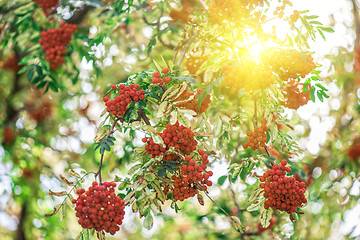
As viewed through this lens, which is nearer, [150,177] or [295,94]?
[150,177]

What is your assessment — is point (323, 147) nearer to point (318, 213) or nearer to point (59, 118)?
point (318, 213)

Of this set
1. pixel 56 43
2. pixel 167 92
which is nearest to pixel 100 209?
pixel 167 92

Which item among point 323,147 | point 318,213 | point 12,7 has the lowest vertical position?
point 318,213

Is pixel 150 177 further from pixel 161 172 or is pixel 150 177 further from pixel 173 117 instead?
pixel 173 117

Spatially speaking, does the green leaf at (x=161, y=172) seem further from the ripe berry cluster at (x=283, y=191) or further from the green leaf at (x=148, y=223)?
the ripe berry cluster at (x=283, y=191)

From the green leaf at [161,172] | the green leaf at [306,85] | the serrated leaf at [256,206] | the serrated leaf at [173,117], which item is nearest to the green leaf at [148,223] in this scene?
the green leaf at [161,172]

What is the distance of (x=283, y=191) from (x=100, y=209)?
89 centimetres

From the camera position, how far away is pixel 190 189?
1.75 meters

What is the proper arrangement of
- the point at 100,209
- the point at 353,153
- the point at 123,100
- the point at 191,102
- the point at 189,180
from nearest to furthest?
the point at 100,209, the point at 189,180, the point at 123,100, the point at 191,102, the point at 353,153

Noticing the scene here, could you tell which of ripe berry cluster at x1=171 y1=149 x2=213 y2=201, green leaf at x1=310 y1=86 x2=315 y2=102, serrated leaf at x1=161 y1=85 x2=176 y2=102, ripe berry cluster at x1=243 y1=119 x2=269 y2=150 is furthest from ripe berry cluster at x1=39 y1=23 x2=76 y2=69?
green leaf at x1=310 y1=86 x2=315 y2=102

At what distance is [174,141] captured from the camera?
69.2 inches

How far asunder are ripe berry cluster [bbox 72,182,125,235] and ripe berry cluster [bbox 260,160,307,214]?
2.49ft

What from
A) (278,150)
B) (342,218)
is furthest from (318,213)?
(278,150)

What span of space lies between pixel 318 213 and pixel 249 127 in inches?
65.0
